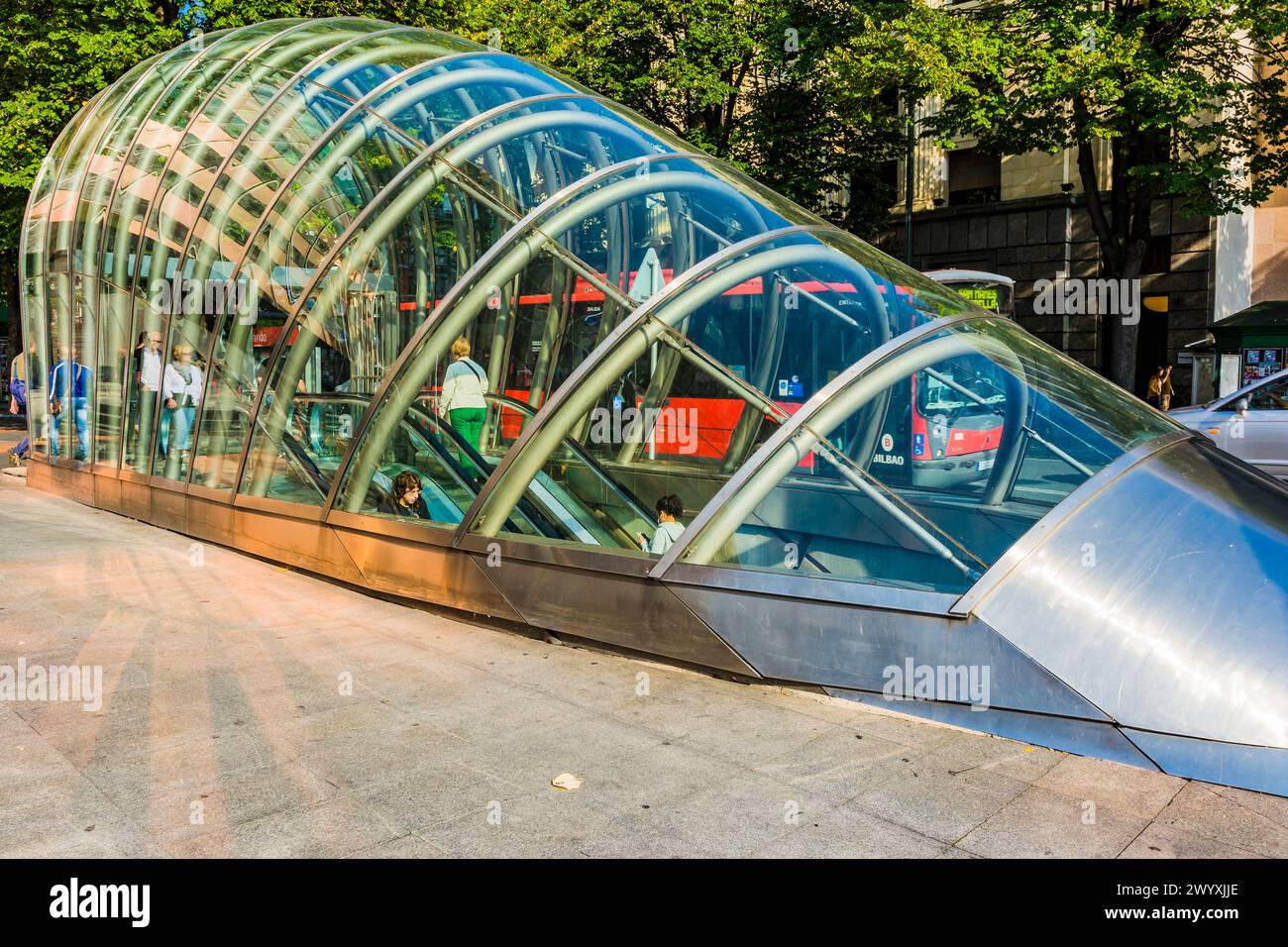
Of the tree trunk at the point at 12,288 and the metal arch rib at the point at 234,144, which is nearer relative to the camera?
the metal arch rib at the point at 234,144

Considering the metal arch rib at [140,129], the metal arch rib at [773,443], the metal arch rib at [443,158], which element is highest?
the metal arch rib at [140,129]

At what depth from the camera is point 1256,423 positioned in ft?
46.0

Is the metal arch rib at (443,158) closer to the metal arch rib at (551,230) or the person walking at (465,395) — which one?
the metal arch rib at (551,230)

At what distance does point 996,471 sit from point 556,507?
259 cm

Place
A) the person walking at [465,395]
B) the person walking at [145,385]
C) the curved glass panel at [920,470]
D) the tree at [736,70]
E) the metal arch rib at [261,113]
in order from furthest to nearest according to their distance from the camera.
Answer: the tree at [736,70] → the person walking at [145,385] → the metal arch rib at [261,113] → the person walking at [465,395] → the curved glass panel at [920,470]

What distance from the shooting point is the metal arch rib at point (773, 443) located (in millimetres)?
5488

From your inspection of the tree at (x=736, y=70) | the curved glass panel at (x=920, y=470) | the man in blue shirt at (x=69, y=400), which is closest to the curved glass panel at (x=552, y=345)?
the curved glass panel at (x=920, y=470)

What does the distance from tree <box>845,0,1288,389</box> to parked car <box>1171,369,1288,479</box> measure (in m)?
5.35

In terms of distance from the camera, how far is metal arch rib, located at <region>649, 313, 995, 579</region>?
18.0ft

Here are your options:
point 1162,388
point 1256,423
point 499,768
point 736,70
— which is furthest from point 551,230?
point 1162,388

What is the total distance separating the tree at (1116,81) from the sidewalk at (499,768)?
1574 centimetres

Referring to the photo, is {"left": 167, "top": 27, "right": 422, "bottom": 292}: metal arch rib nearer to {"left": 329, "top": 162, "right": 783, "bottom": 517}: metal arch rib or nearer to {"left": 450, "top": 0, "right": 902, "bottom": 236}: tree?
{"left": 329, "top": 162, "right": 783, "bottom": 517}: metal arch rib
